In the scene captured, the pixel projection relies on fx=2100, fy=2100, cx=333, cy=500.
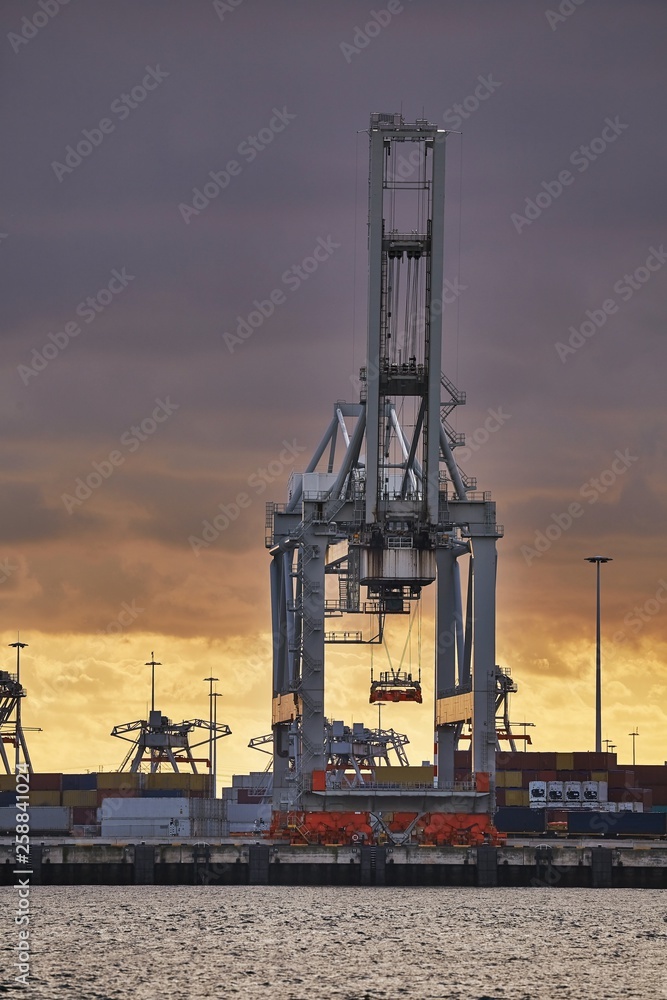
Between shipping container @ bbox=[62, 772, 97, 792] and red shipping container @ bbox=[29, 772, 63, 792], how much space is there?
320mm

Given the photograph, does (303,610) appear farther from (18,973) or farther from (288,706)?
Result: (18,973)

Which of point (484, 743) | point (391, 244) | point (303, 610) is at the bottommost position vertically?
point (484, 743)

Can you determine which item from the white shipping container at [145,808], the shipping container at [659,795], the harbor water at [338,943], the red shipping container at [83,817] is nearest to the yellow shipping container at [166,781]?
the red shipping container at [83,817]

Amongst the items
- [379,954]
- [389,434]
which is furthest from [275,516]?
[379,954]

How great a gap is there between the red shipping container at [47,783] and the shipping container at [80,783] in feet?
1.05

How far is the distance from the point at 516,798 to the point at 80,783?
79.8 ft

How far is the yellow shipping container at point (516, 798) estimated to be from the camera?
340ft

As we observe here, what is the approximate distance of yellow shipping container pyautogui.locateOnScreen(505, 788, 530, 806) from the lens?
4085 inches

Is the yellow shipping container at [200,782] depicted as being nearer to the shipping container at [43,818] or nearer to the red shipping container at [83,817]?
the red shipping container at [83,817]

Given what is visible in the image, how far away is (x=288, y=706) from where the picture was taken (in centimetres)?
8569

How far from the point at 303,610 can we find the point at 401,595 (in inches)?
167

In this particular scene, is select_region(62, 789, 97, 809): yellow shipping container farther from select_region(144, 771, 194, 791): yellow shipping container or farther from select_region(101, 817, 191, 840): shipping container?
select_region(101, 817, 191, 840): shipping container

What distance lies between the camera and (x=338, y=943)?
56.4 metres

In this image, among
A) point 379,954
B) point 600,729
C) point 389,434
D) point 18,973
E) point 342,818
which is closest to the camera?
point 18,973
